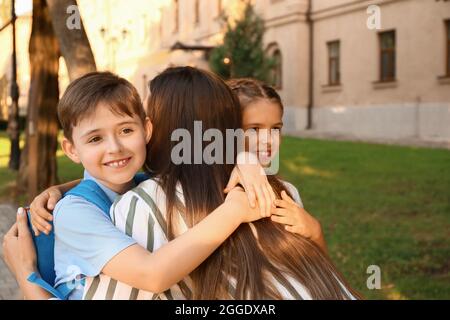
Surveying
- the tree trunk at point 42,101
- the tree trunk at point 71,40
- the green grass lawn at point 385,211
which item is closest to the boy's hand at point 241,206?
the green grass lawn at point 385,211

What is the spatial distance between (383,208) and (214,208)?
6.26 metres

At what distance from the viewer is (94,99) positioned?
73.2 inches

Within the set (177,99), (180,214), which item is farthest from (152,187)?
(177,99)

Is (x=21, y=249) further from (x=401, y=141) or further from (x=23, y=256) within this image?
(x=401, y=141)

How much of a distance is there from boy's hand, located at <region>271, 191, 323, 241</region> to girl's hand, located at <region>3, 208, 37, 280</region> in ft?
2.63

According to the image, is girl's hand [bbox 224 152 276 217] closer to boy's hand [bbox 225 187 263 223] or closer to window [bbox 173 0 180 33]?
boy's hand [bbox 225 187 263 223]

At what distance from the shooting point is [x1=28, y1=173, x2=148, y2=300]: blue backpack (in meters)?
1.88

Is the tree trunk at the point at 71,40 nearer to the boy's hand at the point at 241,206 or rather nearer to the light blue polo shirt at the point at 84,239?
the light blue polo shirt at the point at 84,239

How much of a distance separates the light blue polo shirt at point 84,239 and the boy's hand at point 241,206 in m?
0.28

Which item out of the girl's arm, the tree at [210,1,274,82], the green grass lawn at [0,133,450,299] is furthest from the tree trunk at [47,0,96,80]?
the tree at [210,1,274,82]

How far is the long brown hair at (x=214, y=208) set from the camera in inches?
→ 67.8

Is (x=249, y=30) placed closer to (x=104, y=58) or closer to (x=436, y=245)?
(x=104, y=58)

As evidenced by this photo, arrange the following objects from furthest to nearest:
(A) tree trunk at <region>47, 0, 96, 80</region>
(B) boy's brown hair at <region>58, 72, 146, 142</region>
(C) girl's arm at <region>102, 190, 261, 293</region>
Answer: (A) tree trunk at <region>47, 0, 96, 80</region>, (B) boy's brown hair at <region>58, 72, 146, 142</region>, (C) girl's arm at <region>102, 190, 261, 293</region>

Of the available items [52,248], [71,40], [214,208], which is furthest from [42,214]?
[71,40]
